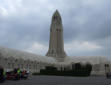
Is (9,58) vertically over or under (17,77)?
over

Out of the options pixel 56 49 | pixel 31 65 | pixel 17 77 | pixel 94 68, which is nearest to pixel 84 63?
pixel 94 68

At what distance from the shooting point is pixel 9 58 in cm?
4938

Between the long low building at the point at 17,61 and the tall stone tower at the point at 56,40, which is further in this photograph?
the tall stone tower at the point at 56,40

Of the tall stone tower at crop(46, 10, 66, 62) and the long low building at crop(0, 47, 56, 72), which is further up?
the tall stone tower at crop(46, 10, 66, 62)

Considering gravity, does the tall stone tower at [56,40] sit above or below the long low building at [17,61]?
above

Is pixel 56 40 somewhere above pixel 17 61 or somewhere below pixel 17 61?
above

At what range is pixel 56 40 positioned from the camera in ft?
Answer: 296

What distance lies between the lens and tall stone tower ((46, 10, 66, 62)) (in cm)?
8788

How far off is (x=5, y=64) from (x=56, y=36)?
47736 mm

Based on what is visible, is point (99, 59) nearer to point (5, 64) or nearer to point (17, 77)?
point (5, 64)

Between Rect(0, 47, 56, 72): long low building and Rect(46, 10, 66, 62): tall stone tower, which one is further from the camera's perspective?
Rect(46, 10, 66, 62): tall stone tower

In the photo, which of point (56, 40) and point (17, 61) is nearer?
point (17, 61)

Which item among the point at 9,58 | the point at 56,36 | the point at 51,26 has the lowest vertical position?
the point at 9,58

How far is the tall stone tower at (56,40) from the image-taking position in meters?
87.9
